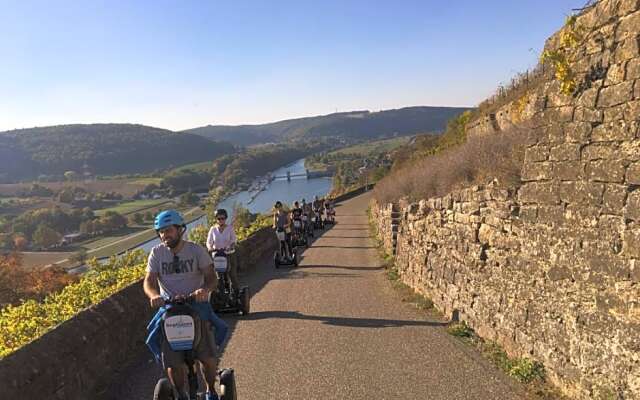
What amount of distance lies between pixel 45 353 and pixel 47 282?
20.0 m

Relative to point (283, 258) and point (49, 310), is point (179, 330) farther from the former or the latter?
point (283, 258)

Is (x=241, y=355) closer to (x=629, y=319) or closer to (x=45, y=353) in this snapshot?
(x=45, y=353)

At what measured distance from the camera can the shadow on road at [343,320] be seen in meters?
8.23

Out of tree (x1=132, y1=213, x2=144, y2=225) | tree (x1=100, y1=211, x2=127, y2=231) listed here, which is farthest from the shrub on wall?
tree (x1=100, y1=211, x2=127, y2=231)

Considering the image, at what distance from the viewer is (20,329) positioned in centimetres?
607

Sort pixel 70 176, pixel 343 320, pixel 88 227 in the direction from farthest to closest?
pixel 70 176
pixel 88 227
pixel 343 320

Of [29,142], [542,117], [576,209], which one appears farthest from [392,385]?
[29,142]

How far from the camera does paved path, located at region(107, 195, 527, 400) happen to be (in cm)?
548

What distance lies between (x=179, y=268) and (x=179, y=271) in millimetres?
28

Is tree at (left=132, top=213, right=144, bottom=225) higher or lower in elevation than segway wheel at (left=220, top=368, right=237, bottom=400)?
lower

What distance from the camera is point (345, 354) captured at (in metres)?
6.75

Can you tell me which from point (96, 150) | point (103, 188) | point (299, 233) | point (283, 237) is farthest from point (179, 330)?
point (96, 150)

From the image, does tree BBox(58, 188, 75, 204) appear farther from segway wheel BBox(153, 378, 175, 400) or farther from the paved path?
segway wheel BBox(153, 378, 175, 400)

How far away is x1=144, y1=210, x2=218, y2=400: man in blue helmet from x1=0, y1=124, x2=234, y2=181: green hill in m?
111
